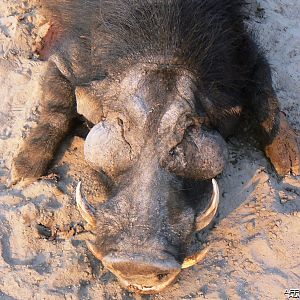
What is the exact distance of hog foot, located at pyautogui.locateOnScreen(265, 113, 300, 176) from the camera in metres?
3.61

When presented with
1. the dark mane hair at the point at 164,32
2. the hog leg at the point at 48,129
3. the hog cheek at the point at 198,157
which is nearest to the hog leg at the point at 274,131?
the dark mane hair at the point at 164,32

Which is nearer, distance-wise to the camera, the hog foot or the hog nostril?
the hog nostril

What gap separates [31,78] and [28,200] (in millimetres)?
1092

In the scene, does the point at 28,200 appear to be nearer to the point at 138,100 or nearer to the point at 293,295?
the point at 138,100

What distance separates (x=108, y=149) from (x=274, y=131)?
1.37 metres

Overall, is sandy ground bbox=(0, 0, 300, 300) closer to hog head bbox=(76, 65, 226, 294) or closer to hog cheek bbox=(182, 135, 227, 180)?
hog head bbox=(76, 65, 226, 294)

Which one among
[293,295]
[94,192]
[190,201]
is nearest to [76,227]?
[94,192]

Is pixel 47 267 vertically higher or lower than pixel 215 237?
lower

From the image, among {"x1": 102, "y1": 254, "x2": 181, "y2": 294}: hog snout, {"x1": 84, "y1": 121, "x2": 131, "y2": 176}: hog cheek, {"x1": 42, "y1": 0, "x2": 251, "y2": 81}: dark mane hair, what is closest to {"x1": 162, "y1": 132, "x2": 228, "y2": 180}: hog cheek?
{"x1": 84, "y1": 121, "x2": 131, "y2": 176}: hog cheek

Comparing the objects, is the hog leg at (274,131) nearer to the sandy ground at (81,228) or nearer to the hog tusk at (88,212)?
the sandy ground at (81,228)

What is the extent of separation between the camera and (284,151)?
3.64 meters

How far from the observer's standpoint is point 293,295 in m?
2.95

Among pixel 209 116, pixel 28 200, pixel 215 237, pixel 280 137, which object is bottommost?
pixel 28 200

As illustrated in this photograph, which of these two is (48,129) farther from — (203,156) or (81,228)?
(203,156)
